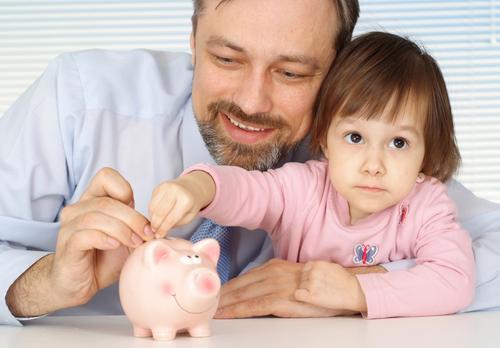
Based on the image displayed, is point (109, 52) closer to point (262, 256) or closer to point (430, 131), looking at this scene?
point (262, 256)

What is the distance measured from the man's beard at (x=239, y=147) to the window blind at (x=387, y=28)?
2.31 meters

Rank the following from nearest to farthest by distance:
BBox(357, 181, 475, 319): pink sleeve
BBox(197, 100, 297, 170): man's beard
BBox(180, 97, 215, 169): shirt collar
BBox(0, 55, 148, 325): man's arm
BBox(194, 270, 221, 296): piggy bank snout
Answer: BBox(194, 270, 221, 296): piggy bank snout < BBox(0, 55, 148, 325): man's arm < BBox(357, 181, 475, 319): pink sleeve < BBox(197, 100, 297, 170): man's beard < BBox(180, 97, 215, 169): shirt collar

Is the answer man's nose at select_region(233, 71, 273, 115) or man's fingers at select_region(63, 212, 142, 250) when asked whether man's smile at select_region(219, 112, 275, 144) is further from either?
man's fingers at select_region(63, 212, 142, 250)

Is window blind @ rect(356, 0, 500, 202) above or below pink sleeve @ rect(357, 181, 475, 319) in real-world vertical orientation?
below

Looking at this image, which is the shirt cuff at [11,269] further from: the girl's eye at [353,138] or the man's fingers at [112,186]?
the girl's eye at [353,138]

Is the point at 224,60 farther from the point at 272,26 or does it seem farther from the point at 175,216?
the point at 175,216

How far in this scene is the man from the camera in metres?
1.84

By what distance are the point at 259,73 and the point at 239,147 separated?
175 millimetres

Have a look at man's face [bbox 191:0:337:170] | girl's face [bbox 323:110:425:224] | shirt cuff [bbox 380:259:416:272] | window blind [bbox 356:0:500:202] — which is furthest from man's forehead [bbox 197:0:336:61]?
window blind [bbox 356:0:500:202]

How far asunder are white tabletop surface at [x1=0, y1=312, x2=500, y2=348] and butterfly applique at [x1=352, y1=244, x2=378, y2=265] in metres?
0.17

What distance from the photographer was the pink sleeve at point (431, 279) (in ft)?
5.25

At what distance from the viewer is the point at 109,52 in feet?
7.02

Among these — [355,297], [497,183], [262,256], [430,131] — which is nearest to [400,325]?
[355,297]

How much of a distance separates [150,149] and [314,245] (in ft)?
1.50
